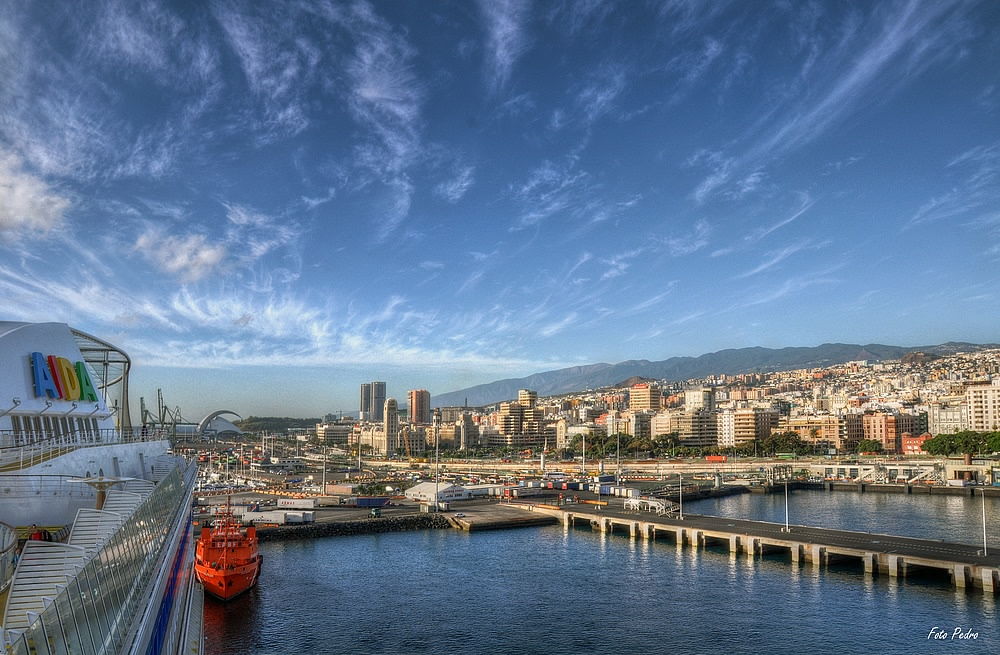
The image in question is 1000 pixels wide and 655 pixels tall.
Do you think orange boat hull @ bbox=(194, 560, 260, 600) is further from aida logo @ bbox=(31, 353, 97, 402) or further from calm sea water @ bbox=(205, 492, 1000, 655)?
aida logo @ bbox=(31, 353, 97, 402)

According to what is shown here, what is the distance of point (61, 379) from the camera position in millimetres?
14812

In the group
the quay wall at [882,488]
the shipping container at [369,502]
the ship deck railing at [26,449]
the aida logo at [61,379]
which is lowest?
the quay wall at [882,488]

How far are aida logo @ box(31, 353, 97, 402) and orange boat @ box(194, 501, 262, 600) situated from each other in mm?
7906

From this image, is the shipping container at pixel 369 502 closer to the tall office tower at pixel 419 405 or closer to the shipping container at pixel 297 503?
the shipping container at pixel 297 503

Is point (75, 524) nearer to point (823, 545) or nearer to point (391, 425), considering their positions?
point (823, 545)

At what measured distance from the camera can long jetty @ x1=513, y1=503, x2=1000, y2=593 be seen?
2402 centimetres

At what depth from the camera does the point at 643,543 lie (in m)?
34.6

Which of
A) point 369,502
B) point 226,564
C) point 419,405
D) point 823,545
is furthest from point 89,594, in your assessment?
point 419,405

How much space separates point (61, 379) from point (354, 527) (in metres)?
24.6

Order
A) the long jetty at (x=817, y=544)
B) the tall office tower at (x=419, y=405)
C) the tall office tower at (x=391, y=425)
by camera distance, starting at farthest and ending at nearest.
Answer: the tall office tower at (x=419, y=405) < the tall office tower at (x=391, y=425) < the long jetty at (x=817, y=544)

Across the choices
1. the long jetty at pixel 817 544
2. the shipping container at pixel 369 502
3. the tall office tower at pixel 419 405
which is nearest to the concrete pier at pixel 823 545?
the long jetty at pixel 817 544

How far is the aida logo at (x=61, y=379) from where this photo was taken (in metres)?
13.6

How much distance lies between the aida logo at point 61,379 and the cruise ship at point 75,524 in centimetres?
3

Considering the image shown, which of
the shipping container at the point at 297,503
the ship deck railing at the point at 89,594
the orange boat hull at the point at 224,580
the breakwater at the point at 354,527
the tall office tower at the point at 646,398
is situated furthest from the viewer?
the tall office tower at the point at 646,398
